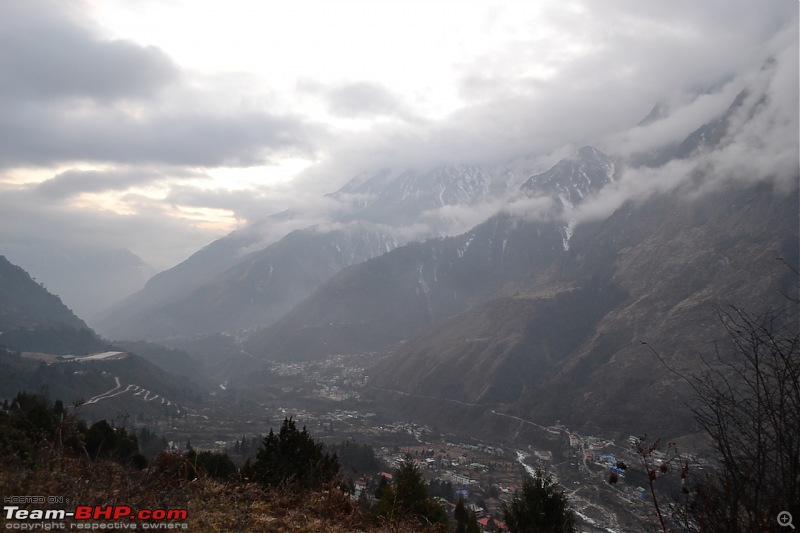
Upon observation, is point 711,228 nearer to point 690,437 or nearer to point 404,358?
point 690,437

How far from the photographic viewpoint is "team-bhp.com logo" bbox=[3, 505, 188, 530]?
6157mm

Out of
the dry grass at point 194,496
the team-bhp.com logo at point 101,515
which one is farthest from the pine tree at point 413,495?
the team-bhp.com logo at point 101,515

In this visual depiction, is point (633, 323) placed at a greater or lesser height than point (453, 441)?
greater

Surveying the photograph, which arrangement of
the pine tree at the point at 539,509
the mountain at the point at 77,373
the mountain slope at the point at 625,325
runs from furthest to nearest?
the mountain slope at the point at 625,325, the mountain at the point at 77,373, the pine tree at the point at 539,509

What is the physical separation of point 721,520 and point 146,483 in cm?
915

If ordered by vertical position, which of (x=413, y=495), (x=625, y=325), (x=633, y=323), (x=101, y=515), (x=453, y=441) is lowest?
(x=453, y=441)

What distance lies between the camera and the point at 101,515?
261 inches

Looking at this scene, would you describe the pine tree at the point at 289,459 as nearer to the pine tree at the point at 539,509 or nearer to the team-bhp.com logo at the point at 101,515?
the team-bhp.com logo at the point at 101,515

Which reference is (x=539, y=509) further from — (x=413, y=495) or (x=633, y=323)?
(x=633, y=323)

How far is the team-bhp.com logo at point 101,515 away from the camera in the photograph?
20.2 feet

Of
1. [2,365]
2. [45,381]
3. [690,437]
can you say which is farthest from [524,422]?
[2,365]

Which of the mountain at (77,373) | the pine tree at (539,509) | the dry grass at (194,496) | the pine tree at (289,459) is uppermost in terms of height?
the dry grass at (194,496)

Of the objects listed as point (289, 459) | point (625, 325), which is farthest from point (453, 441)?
point (289, 459)

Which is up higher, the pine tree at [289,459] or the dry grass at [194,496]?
the dry grass at [194,496]
